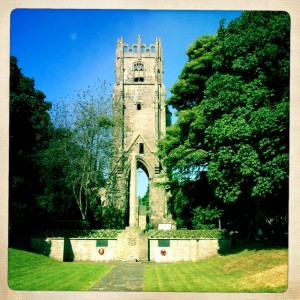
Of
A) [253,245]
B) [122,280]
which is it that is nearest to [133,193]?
[253,245]

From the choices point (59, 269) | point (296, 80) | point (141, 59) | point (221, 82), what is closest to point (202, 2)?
point (296, 80)

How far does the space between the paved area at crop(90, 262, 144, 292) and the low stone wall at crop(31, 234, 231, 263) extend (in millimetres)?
2528

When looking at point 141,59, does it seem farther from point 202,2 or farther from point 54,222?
point 202,2

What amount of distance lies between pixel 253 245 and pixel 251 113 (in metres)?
5.53

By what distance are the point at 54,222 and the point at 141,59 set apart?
15.2m

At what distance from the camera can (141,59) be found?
105 ft

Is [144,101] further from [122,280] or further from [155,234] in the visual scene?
[122,280]

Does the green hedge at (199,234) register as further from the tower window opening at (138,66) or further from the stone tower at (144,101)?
the tower window opening at (138,66)

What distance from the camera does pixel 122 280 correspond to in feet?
39.4

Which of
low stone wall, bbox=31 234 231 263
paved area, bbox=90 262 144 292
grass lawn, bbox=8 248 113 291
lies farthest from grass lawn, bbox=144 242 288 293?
grass lawn, bbox=8 248 113 291

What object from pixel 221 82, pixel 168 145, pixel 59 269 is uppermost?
pixel 221 82

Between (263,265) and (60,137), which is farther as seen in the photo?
(60,137)

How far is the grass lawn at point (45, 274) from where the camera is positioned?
11.0 meters

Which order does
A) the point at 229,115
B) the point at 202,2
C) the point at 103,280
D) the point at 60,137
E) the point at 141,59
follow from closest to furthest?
the point at 202,2
the point at 103,280
the point at 229,115
the point at 60,137
the point at 141,59
